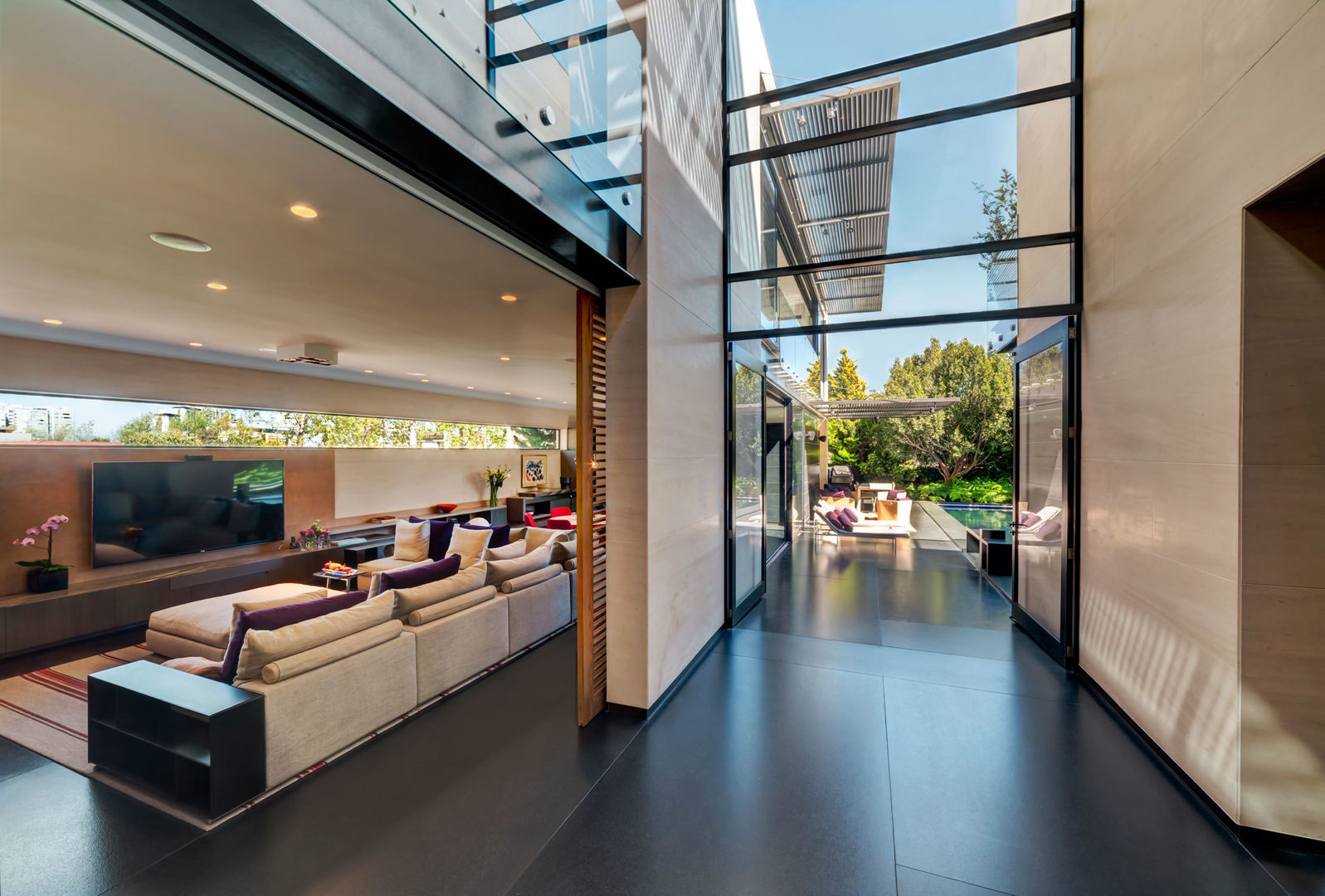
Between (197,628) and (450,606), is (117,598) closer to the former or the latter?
(197,628)

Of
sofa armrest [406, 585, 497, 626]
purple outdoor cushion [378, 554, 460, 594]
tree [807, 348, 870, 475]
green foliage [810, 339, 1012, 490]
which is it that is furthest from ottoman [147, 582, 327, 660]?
green foliage [810, 339, 1012, 490]

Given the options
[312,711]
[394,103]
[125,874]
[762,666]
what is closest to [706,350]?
[762,666]

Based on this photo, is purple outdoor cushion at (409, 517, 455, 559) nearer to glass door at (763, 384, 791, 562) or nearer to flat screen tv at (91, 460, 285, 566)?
flat screen tv at (91, 460, 285, 566)

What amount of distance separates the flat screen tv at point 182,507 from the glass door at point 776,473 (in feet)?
21.3

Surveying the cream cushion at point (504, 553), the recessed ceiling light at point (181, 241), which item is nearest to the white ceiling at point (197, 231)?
the recessed ceiling light at point (181, 241)

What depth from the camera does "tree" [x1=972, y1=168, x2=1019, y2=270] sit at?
427cm

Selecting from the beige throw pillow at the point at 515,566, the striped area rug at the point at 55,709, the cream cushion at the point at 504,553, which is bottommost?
the striped area rug at the point at 55,709

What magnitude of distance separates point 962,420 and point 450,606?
1561 cm

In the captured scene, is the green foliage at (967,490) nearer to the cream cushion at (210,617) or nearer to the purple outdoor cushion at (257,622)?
the cream cushion at (210,617)

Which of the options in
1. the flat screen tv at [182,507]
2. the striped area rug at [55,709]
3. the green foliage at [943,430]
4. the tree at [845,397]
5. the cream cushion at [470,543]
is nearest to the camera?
the striped area rug at [55,709]

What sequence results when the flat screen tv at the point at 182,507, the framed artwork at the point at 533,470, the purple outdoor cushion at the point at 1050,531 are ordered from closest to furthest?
the purple outdoor cushion at the point at 1050,531, the flat screen tv at the point at 182,507, the framed artwork at the point at 533,470

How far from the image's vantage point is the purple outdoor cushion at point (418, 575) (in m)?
3.53

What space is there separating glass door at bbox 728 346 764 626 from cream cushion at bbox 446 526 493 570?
9.36 ft

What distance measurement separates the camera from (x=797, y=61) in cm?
481
